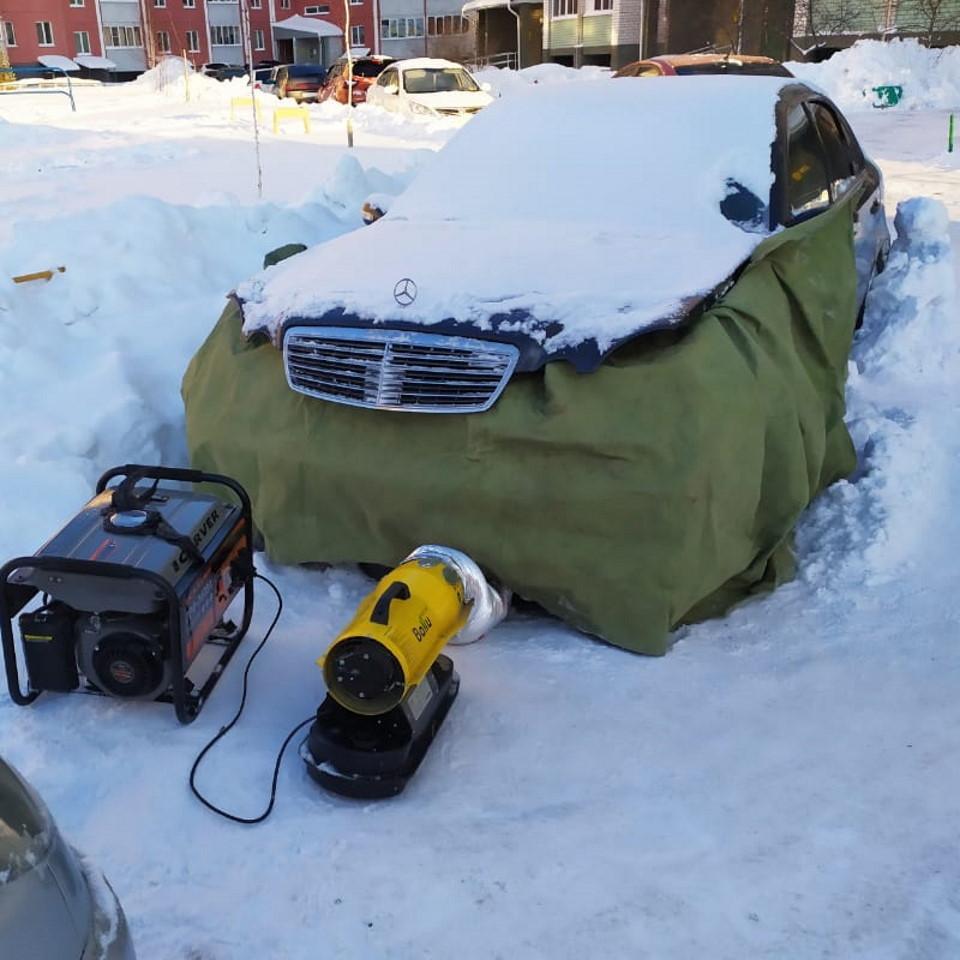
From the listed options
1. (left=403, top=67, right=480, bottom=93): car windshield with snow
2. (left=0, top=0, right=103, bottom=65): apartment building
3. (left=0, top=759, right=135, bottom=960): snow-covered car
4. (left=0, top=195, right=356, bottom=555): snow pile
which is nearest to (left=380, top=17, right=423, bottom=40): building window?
(left=0, top=0, right=103, bottom=65): apartment building

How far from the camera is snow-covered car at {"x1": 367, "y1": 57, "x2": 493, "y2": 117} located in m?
17.7

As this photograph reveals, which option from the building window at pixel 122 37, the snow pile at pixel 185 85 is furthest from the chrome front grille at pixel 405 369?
the building window at pixel 122 37

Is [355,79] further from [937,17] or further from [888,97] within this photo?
[937,17]

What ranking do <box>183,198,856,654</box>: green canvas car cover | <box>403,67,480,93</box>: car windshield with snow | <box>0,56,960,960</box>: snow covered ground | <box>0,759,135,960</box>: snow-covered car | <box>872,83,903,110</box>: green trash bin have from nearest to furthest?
<box>0,759,135,960</box>: snow-covered car
<box>0,56,960,960</box>: snow covered ground
<box>183,198,856,654</box>: green canvas car cover
<box>403,67,480,93</box>: car windshield with snow
<box>872,83,903,110</box>: green trash bin

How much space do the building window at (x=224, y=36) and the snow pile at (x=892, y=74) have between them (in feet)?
→ 115

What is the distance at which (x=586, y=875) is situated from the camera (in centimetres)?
241

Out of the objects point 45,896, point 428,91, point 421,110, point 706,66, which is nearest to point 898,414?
point 45,896

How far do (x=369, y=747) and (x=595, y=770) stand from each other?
2.11 ft

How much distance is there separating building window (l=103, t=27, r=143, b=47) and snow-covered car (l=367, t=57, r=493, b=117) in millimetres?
37965

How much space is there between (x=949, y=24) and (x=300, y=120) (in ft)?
68.6

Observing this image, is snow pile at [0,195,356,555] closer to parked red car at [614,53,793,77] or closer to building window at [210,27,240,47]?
parked red car at [614,53,793,77]

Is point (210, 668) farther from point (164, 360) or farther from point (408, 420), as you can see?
point (164, 360)

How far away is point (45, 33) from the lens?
1919 inches

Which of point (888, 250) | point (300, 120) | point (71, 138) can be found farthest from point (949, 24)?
point (888, 250)
